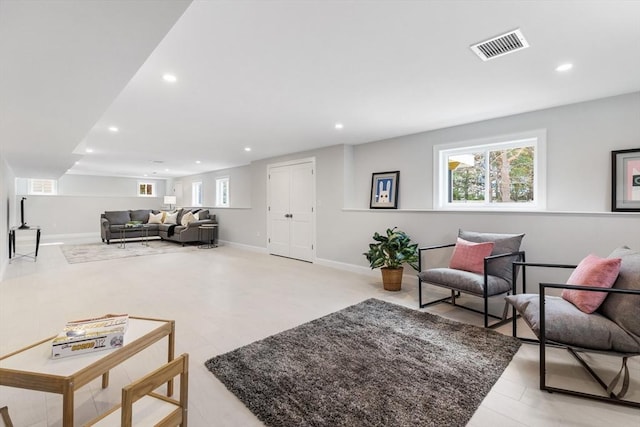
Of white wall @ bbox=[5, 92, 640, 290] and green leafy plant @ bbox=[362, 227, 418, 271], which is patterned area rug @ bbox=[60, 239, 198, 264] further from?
green leafy plant @ bbox=[362, 227, 418, 271]

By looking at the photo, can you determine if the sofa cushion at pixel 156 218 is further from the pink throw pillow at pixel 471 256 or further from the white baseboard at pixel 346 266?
the pink throw pillow at pixel 471 256

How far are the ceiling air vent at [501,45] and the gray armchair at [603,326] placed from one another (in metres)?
1.59

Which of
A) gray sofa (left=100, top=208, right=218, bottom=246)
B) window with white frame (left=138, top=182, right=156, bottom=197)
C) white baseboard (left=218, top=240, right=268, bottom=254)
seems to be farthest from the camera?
window with white frame (left=138, top=182, right=156, bottom=197)

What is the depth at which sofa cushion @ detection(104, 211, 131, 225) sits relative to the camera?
845 cm

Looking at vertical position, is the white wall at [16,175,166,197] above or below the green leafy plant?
above

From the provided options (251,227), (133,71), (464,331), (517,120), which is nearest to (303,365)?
(464,331)

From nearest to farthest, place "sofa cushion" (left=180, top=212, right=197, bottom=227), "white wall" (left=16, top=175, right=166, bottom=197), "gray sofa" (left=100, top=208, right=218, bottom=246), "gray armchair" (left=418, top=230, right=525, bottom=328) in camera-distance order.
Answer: "gray armchair" (left=418, top=230, right=525, bottom=328) → "gray sofa" (left=100, top=208, right=218, bottom=246) → "sofa cushion" (left=180, top=212, right=197, bottom=227) → "white wall" (left=16, top=175, right=166, bottom=197)

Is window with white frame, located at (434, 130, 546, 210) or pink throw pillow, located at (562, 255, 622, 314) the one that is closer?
pink throw pillow, located at (562, 255, 622, 314)

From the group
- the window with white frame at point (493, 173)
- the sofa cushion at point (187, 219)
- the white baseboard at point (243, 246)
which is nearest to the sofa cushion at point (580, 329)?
the window with white frame at point (493, 173)

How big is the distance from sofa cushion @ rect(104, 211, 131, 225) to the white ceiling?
527 centimetres

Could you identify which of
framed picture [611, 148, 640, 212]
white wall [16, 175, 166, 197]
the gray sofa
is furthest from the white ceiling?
white wall [16, 175, 166, 197]

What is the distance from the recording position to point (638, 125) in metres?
2.84

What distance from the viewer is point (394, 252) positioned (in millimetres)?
3834

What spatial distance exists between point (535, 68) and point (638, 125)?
1475 mm
